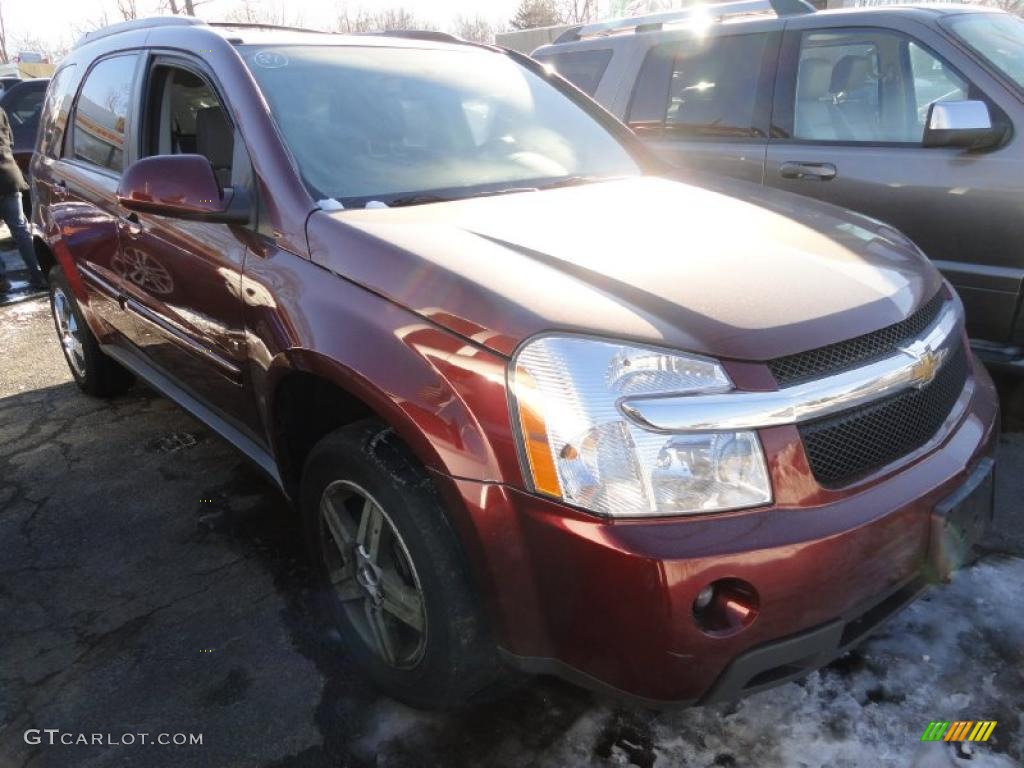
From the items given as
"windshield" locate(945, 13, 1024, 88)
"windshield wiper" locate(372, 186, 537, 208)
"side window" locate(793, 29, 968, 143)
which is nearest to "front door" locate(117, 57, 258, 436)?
"windshield wiper" locate(372, 186, 537, 208)

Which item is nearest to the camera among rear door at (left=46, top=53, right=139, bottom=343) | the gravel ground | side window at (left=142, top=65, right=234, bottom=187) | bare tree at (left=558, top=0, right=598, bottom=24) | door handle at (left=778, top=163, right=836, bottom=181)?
the gravel ground

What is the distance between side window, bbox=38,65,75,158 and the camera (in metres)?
4.05

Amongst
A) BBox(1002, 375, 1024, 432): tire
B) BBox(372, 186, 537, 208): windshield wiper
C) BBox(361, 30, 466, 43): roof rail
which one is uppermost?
BBox(361, 30, 466, 43): roof rail

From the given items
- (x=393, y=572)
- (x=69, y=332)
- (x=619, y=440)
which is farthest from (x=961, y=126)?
(x=69, y=332)

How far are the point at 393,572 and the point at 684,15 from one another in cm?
418

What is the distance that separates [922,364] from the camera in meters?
1.83

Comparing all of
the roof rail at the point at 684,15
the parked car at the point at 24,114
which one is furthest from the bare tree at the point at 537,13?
the roof rail at the point at 684,15

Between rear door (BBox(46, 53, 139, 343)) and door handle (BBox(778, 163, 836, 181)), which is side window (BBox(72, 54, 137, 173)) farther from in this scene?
door handle (BBox(778, 163, 836, 181))

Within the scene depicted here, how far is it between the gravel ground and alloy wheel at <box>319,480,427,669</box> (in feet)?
0.63

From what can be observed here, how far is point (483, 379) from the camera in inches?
64.3

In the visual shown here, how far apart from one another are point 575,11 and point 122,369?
3882 cm

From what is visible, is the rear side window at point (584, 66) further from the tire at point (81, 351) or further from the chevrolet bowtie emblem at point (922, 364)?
the chevrolet bowtie emblem at point (922, 364)

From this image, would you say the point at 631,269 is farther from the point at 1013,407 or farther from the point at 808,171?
the point at 1013,407

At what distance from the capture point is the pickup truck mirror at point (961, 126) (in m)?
3.31
